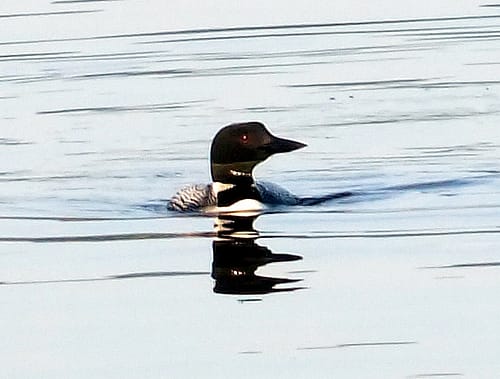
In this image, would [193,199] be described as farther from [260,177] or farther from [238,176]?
[260,177]

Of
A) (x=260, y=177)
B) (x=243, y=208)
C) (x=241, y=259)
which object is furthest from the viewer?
(x=260, y=177)

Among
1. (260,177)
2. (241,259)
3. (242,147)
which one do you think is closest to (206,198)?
(242,147)

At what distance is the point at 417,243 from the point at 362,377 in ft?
10.6

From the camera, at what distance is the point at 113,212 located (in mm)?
12797

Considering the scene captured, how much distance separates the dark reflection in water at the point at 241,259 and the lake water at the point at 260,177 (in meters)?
0.03

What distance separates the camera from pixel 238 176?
12.8 metres

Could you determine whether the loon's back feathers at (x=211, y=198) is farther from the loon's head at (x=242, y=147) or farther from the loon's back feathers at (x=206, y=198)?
the loon's head at (x=242, y=147)

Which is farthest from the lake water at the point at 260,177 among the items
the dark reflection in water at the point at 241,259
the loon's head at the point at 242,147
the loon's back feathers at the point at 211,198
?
the loon's head at the point at 242,147

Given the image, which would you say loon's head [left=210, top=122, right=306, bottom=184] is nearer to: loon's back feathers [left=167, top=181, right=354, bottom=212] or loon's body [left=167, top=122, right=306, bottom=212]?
loon's body [left=167, top=122, right=306, bottom=212]

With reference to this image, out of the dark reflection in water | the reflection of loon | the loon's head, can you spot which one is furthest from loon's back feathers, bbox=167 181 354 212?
the dark reflection in water

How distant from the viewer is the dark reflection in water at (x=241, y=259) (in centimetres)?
955

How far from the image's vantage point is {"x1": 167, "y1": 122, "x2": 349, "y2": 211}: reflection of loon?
12.7 m

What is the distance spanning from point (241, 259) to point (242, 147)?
7.46 feet

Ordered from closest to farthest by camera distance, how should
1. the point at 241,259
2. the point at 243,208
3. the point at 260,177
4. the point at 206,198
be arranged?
the point at 241,259 < the point at 243,208 < the point at 206,198 < the point at 260,177
